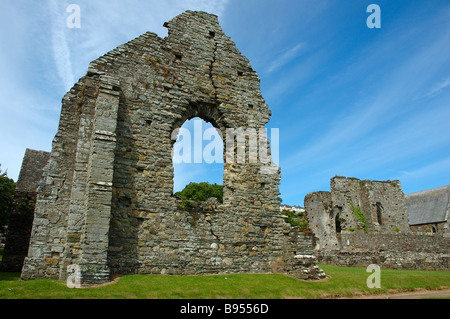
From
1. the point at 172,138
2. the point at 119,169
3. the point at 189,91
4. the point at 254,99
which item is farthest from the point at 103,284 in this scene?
the point at 254,99

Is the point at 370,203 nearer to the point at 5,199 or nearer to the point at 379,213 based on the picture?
the point at 379,213

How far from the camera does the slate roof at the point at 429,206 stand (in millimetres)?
38750

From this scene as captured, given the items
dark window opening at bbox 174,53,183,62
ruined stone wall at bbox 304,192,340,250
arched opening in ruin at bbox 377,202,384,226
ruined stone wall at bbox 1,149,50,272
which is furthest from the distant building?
ruined stone wall at bbox 1,149,50,272

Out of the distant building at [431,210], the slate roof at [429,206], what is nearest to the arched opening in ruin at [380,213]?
the distant building at [431,210]

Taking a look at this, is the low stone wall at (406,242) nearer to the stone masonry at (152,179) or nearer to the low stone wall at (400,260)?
the low stone wall at (400,260)

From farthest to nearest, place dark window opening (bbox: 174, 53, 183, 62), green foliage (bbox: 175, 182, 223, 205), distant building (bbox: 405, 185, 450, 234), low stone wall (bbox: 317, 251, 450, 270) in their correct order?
green foliage (bbox: 175, 182, 223, 205)
distant building (bbox: 405, 185, 450, 234)
low stone wall (bbox: 317, 251, 450, 270)
dark window opening (bbox: 174, 53, 183, 62)

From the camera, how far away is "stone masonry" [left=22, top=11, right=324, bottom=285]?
8922mm

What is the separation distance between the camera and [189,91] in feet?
38.0

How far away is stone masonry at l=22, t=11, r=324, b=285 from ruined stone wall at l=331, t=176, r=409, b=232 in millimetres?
19391

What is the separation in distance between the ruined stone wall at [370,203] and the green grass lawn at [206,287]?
1804cm

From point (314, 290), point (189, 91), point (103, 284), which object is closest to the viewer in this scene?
point (103, 284)

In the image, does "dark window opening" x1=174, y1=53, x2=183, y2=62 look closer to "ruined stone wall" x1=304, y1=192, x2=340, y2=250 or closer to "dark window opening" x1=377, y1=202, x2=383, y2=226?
"ruined stone wall" x1=304, y1=192, x2=340, y2=250

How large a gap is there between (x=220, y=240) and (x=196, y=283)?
2347 millimetres
